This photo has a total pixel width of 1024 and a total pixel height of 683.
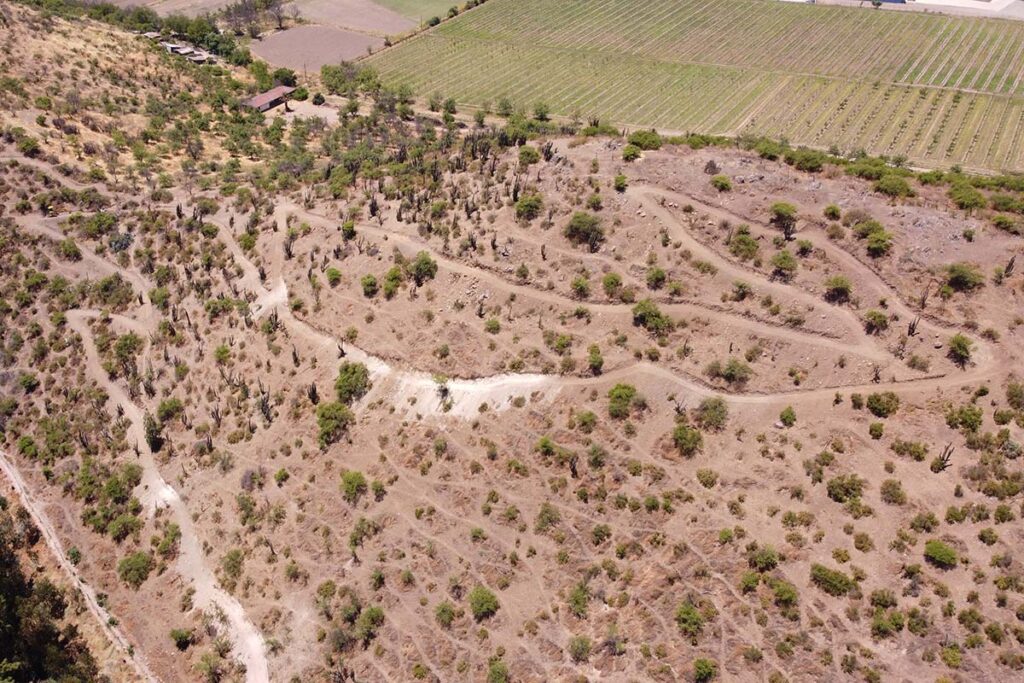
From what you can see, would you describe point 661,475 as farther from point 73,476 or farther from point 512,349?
point 73,476

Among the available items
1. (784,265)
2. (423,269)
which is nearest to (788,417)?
(784,265)

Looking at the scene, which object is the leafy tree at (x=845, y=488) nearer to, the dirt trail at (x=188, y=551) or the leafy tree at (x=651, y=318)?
the leafy tree at (x=651, y=318)

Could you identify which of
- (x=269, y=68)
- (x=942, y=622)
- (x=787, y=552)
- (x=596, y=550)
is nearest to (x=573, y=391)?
(x=596, y=550)

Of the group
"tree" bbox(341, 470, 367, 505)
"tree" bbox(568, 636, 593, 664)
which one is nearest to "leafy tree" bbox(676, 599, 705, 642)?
"tree" bbox(568, 636, 593, 664)

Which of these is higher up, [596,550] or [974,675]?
[974,675]

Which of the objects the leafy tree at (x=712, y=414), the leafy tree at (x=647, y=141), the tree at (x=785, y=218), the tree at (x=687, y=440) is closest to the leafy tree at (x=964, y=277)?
the tree at (x=785, y=218)

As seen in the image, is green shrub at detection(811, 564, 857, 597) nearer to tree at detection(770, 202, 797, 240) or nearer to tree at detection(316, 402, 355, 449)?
tree at detection(770, 202, 797, 240)
